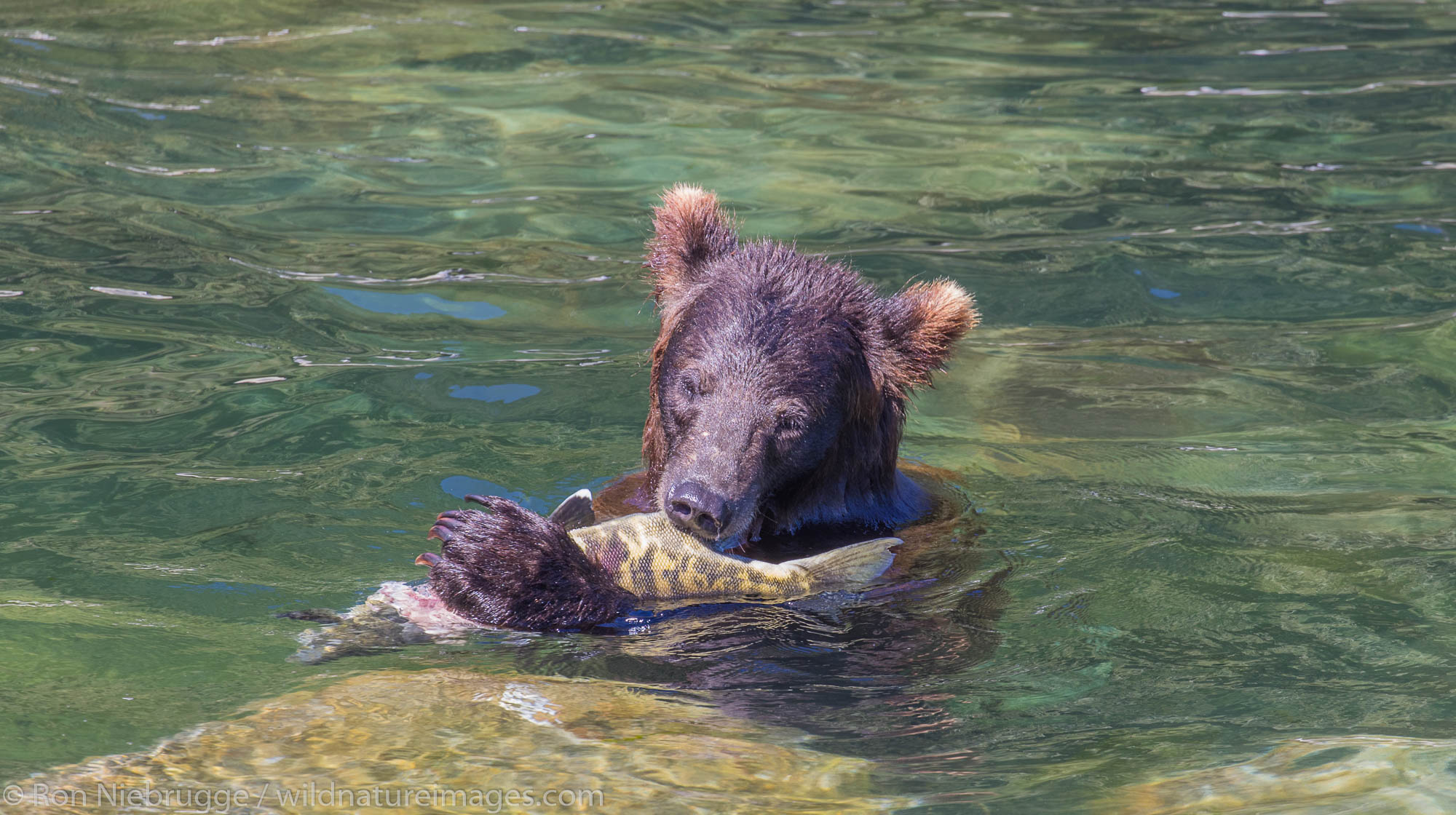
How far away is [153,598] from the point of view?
225 inches

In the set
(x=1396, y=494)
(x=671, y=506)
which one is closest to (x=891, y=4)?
(x=1396, y=494)

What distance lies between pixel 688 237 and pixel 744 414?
127 cm

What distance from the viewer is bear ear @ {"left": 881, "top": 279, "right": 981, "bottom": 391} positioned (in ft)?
20.8

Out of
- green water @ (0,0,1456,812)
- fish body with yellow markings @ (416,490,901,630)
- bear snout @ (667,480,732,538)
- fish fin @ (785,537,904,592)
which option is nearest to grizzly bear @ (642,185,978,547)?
bear snout @ (667,480,732,538)

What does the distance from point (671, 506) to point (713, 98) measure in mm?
9436

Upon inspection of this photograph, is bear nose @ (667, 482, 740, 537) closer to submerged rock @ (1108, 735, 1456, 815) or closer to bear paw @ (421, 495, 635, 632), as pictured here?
bear paw @ (421, 495, 635, 632)

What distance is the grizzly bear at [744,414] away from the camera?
17.1ft

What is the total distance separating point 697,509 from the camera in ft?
17.4

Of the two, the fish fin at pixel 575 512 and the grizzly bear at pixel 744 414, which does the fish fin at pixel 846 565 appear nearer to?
the grizzly bear at pixel 744 414

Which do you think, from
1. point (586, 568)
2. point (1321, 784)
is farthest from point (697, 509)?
point (1321, 784)

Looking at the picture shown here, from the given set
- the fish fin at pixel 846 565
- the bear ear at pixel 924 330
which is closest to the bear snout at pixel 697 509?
the fish fin at pixel 846 565

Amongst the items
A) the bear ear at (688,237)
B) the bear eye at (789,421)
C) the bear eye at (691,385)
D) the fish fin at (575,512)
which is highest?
the bear ear at (688,237)

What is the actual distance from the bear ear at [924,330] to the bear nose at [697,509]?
1.35 meters

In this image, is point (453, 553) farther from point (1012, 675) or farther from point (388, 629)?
point (1012, 675)
